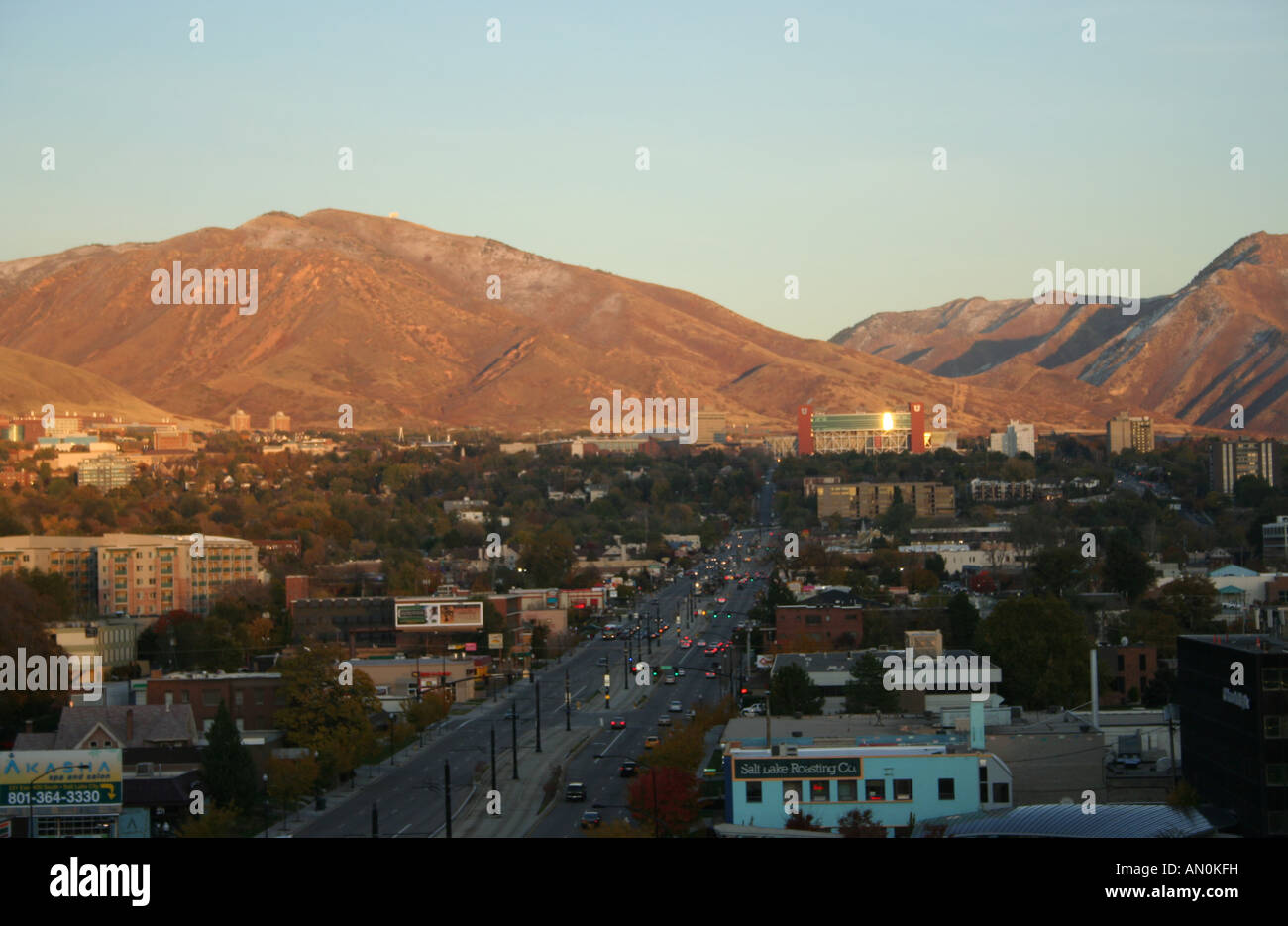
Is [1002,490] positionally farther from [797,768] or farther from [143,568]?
[797,768]

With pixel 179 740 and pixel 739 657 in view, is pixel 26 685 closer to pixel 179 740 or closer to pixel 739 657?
pixel 179 740

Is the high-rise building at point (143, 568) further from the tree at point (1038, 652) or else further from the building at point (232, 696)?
the tree at point (1038, 652)

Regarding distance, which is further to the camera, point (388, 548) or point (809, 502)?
point (809, 502)

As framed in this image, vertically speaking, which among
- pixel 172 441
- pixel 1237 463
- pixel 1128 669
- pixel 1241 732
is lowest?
pixel 1128 669

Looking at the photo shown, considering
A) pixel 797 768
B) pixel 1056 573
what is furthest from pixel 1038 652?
pixel 1056 573

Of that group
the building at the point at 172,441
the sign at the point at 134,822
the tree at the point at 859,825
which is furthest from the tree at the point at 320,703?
the building at the point at 172,441

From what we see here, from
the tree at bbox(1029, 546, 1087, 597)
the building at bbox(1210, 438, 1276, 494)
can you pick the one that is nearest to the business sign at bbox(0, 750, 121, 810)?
the tree at bbox(1029, 546, 1087, 597)

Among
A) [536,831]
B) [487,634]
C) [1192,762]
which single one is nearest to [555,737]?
[536,831]
